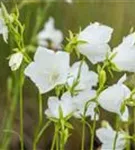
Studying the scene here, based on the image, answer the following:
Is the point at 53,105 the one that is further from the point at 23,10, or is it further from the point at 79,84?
the point at 23,10

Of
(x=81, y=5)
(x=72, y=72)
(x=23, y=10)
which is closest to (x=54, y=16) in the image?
(x=81, y=5)

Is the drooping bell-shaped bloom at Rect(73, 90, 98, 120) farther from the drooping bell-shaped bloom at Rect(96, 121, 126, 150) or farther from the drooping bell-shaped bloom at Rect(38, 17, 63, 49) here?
the drooping bell-shaped bloom at Rect(38, 17, 63, 49)

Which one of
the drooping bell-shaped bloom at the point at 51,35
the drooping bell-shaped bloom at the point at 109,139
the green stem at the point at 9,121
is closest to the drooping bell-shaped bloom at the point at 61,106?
the drooping bell-shaped bloom at the point at 109,139

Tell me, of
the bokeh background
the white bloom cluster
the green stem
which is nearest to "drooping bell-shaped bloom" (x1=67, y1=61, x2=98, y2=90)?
the white bloom cluster

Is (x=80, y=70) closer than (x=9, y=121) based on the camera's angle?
Yes

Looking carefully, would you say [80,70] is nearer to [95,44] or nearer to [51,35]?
[95,44]

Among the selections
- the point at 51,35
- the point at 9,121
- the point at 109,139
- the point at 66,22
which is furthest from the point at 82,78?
the point at 66,22

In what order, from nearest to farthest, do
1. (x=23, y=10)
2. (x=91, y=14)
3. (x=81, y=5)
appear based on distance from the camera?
(x=23, y=10), (x=91, y=14), (x=81, y=5)
